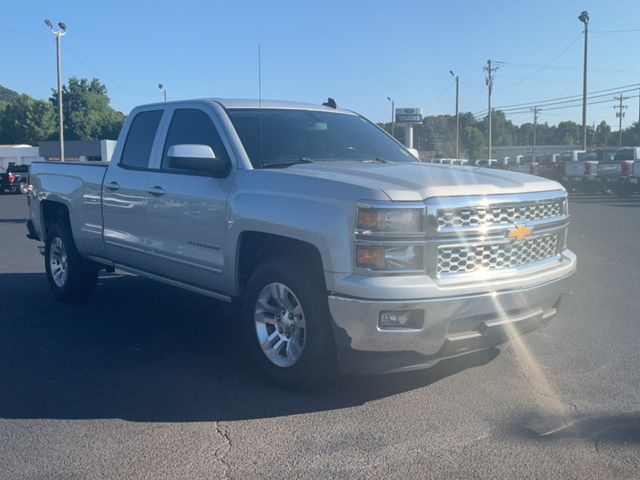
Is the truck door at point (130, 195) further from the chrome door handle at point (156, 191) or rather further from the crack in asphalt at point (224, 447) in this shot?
the crack in asphalt at point (224, 447)

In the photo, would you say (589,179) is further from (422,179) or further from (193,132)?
(422,179)

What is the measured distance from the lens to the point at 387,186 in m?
4.76

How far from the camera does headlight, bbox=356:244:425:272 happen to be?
4637 mm

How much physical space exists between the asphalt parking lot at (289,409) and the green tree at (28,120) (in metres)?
92.8

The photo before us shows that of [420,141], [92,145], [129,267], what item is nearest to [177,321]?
[129,267]

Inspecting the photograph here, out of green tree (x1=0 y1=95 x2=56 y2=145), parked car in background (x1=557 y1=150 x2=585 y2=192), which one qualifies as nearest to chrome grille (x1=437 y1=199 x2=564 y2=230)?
parked car in background (x1=557 y1=150 x2=585 y2=192)

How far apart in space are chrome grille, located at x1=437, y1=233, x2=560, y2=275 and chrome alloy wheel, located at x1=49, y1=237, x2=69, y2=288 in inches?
196

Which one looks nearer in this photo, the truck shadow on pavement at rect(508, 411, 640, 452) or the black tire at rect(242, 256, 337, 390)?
the truck shadow on pavement at rect(508, 411, 640, 452)

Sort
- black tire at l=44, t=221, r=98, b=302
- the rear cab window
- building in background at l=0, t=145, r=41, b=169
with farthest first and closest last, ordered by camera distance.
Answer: building in background at l=0, t=145, r=41, b=169, black tire at l=44, t=221, r=98, b=302, the rear cab window

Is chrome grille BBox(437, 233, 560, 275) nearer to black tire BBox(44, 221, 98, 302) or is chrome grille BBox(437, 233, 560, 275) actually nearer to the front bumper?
the front bumper

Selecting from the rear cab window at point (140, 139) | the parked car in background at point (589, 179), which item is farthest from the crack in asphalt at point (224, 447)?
the parked car in background at point (589, 179)

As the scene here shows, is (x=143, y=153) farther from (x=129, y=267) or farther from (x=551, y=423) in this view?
(x=551, y=423)

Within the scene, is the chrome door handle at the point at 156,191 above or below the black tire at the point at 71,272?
above

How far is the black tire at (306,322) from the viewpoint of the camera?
4.88 metres
